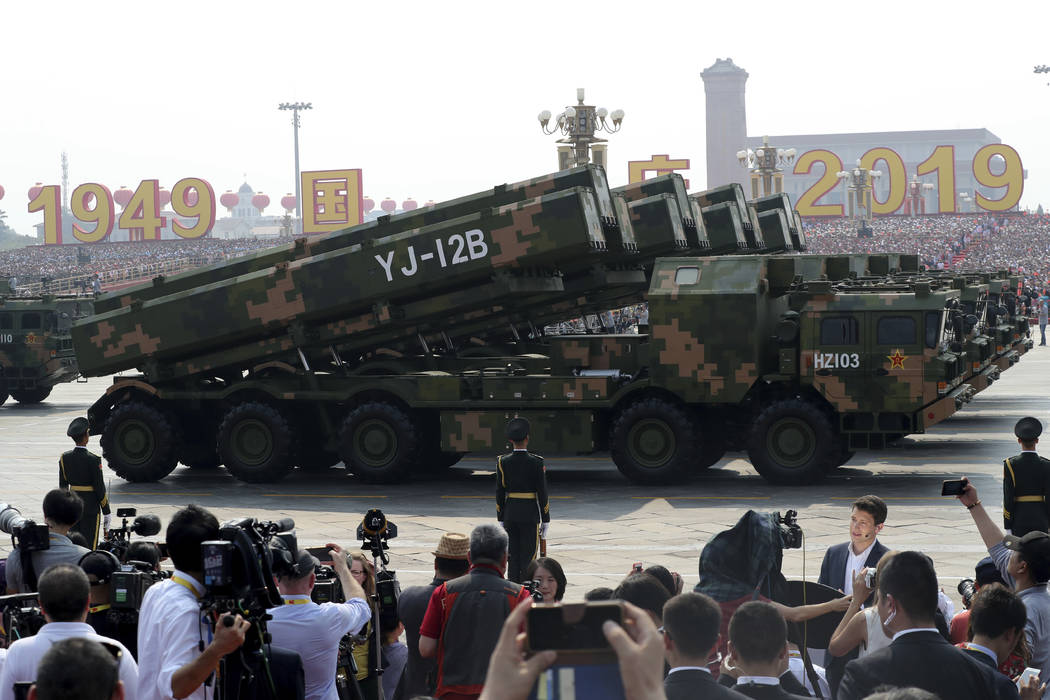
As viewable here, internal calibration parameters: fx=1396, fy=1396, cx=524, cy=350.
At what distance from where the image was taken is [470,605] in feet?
19.4

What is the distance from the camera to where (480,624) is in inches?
232

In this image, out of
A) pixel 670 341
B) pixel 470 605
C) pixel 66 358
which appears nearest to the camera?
pixel 470 605

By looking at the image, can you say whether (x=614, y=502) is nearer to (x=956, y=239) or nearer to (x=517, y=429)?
(x=517, y=429)

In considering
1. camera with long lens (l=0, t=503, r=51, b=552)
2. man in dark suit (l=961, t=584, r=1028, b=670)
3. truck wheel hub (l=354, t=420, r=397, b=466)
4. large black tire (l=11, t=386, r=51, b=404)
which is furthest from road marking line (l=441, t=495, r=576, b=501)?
large black tire (l=11, t=386, r=51, b=404)

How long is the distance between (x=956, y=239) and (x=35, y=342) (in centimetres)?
6149

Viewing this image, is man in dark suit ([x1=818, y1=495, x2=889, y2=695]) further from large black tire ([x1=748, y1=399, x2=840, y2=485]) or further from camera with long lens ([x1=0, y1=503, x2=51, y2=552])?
large black tire ([x1=748, y1=399, x2=840, y2=485])

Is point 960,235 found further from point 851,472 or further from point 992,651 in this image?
point 992,651

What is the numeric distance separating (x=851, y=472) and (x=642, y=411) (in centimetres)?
333

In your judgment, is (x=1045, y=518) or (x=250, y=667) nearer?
(x=250, y=667)

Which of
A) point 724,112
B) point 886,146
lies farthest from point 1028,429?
point 886,146

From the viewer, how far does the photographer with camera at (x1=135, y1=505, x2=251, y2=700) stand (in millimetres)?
4445

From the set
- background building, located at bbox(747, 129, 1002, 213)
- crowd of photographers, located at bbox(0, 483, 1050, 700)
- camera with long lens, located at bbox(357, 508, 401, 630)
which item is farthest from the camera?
background building, located at bbox(747, 129, 1002, 213)

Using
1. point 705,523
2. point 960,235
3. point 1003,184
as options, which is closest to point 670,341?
point 705,523

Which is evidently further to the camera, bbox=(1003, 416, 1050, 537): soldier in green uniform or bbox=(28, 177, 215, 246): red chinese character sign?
bbox=(28, 177, 215, 246): red chinese character sign
